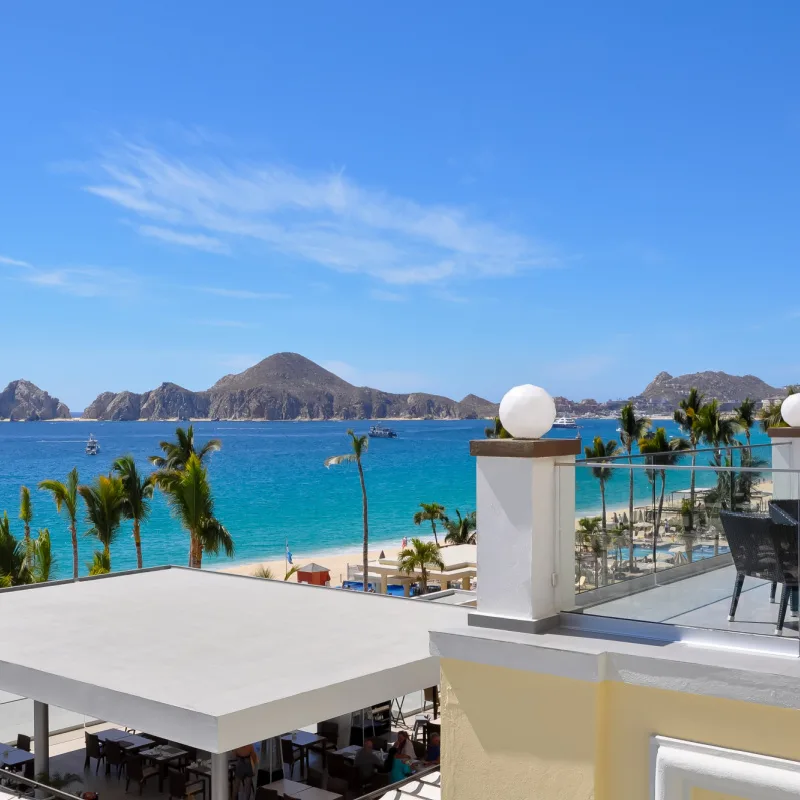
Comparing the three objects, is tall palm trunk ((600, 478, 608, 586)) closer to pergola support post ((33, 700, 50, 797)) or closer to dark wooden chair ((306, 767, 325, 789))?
dark wooden chair ((306, 767, 325, 789))

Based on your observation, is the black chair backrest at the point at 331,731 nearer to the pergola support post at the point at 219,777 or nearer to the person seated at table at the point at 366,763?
the person seated at table at the point at 366,763

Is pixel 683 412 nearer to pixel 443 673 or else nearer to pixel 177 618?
pixel 177 618

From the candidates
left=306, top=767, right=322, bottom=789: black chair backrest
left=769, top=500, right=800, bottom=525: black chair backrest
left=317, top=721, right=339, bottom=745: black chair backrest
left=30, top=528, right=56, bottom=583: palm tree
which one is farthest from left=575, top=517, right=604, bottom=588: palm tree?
left=30, top=528, right=56, bottom=583: palm tree

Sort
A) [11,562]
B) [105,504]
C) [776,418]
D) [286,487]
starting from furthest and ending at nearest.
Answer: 1. [286,487]
2. [105,504]
3. [776,418]
4. [11,562]

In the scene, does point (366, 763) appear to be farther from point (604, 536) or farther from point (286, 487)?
point (286, 487)

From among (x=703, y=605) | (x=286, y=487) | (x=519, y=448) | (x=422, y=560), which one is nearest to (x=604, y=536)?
(x=703, y=605)

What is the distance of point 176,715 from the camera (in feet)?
27.1

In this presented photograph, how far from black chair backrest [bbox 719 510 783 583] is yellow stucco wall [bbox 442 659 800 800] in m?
0.97

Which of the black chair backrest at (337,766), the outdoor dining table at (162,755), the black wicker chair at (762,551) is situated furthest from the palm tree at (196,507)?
the black wicker chair at (762,551)

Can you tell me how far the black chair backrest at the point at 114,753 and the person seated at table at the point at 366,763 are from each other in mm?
3488

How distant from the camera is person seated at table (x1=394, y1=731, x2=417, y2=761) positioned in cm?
1311

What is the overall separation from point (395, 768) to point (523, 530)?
27.8ft

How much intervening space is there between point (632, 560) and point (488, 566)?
36.8 inches

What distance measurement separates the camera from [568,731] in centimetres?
485
